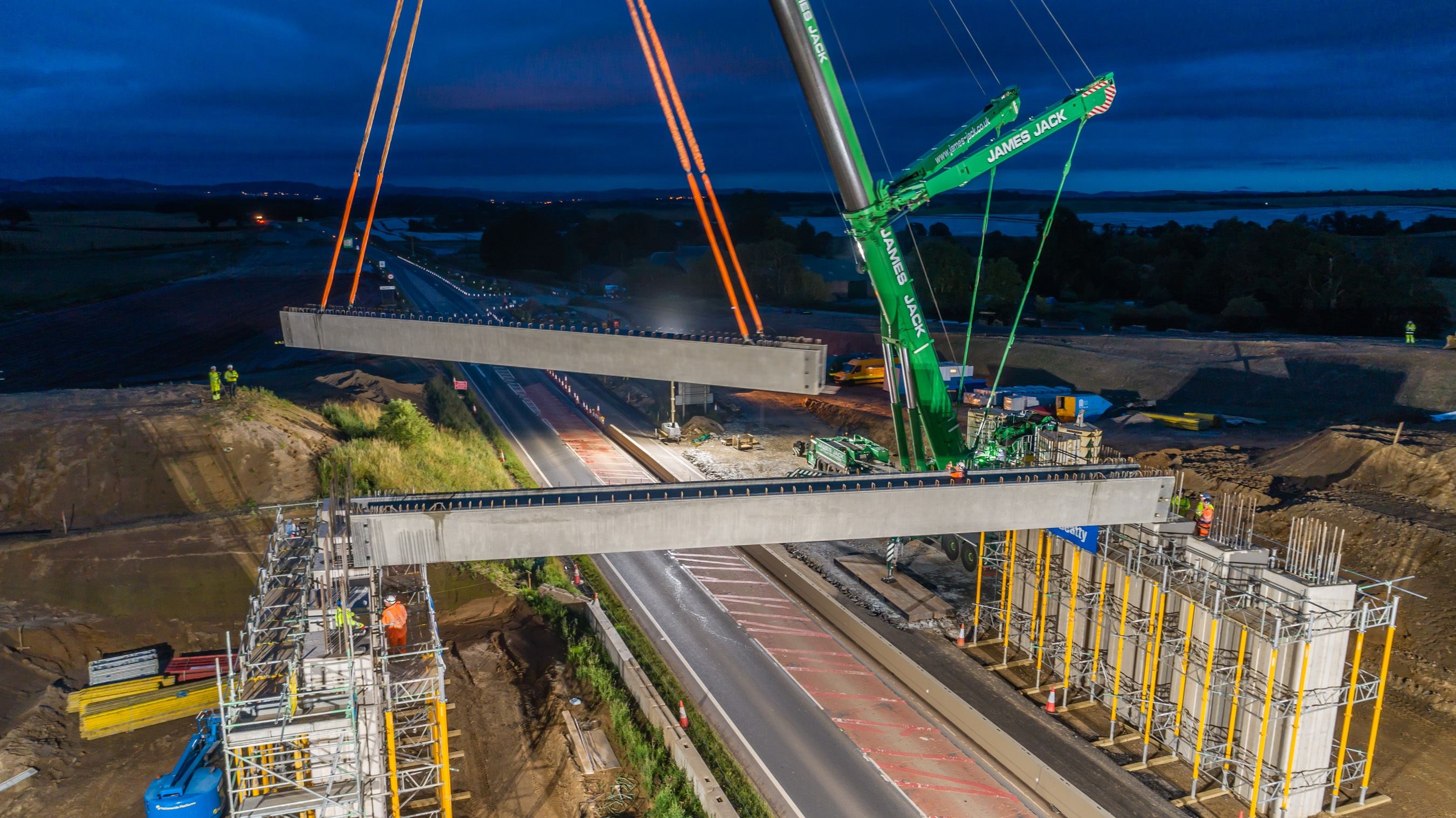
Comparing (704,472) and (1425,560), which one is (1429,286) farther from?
(704,472)

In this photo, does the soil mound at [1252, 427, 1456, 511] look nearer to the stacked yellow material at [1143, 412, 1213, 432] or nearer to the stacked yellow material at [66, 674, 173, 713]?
the stacked yellow material at [1143, 412, 1213, 432]

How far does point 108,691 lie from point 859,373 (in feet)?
145

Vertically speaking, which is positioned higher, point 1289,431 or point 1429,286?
point 1429,286

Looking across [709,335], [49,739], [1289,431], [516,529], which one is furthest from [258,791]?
[1289,431]

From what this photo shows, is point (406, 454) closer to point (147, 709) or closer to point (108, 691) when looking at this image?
point (108, 691)

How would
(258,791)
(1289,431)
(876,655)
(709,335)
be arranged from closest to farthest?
(258,791) < (709,335) < (876,655) < (1289,431)

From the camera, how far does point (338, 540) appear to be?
56.0 ft

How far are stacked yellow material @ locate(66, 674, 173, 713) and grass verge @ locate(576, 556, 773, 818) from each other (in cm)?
1175

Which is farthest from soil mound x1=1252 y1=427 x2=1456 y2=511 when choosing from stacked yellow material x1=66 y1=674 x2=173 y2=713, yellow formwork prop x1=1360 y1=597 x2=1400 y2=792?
stacked yellow material x1=66 y1=674 x2=173 y2=713

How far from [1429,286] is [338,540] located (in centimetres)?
7770

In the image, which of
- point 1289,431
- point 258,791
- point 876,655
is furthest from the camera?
point 1289,431

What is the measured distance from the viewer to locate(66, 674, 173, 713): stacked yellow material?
68.8 feet

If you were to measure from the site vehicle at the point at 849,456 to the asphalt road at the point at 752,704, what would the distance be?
7703 mm

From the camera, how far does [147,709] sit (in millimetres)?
20953
